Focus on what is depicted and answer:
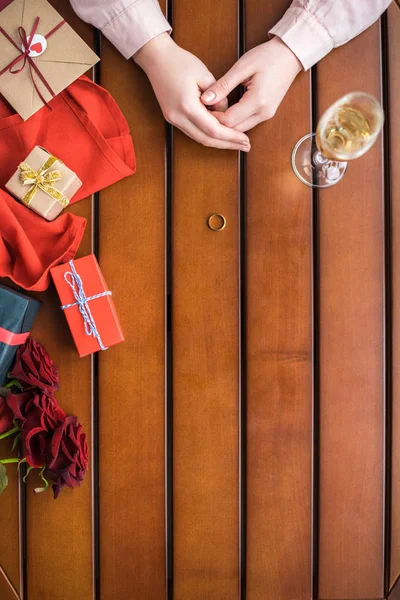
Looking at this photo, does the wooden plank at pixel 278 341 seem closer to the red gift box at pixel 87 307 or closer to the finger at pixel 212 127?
the finger at pixel 212 127

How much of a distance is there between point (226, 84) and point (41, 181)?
32cm

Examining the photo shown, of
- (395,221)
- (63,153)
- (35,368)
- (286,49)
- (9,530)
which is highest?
(286,49)

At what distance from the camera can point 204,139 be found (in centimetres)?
72

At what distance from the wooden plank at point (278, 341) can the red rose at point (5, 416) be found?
38cm

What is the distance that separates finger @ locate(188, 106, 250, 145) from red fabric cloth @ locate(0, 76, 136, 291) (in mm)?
119

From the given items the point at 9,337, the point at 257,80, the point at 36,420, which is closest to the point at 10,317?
the point at 9,337

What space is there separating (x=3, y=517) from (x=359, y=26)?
969 mm

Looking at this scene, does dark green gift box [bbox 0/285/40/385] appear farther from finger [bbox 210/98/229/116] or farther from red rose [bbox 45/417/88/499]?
finger [bbox 210/98/229/116]

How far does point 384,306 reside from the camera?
2.49 feet

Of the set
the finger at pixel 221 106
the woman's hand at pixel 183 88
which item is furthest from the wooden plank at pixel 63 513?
the finger at pixel 221 106

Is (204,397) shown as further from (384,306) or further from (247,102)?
(247,102)

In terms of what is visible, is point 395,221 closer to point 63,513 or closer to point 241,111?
Result: point 241,111

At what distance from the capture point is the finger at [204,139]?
72 cm

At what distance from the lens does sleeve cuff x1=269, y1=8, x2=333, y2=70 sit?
0.70m
